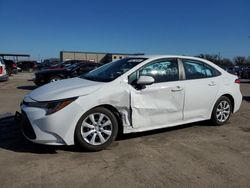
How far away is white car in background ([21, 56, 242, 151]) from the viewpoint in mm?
4344

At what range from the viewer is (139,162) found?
4.13 meters

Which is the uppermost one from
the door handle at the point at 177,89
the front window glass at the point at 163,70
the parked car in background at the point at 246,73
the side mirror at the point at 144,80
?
the front window glass at the point at 163,70

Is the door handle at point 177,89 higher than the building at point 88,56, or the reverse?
the building at point 88,56

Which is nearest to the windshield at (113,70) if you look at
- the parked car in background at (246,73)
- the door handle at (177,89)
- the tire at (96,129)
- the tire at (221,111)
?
the tire at (96,129)

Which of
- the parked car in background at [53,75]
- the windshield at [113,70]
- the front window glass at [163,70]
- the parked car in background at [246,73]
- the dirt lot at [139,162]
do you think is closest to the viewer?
the dirt lot at [139,162]

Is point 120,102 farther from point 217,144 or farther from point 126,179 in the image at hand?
point 217,144

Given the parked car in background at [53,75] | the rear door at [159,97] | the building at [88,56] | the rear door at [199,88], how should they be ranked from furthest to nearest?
the building at [88,56]
the parked car in background at [53,75]
the rear door at [199,88]
the rear door at [159,97]

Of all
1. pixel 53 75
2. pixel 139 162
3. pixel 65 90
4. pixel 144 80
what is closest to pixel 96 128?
pixel 65 90

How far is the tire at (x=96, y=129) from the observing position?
4473mm

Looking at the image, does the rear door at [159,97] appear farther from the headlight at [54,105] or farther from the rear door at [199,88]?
the headlight at [54,105]

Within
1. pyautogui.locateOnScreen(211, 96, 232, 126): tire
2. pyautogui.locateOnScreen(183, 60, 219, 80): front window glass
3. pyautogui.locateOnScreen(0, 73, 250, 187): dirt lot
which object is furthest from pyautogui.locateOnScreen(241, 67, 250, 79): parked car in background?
pyautogui.locateOnScreen(0, 73, 250, 187): dirt lot

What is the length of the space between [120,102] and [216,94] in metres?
2.37

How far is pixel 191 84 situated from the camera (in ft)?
18.4

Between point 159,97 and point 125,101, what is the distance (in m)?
0.71
